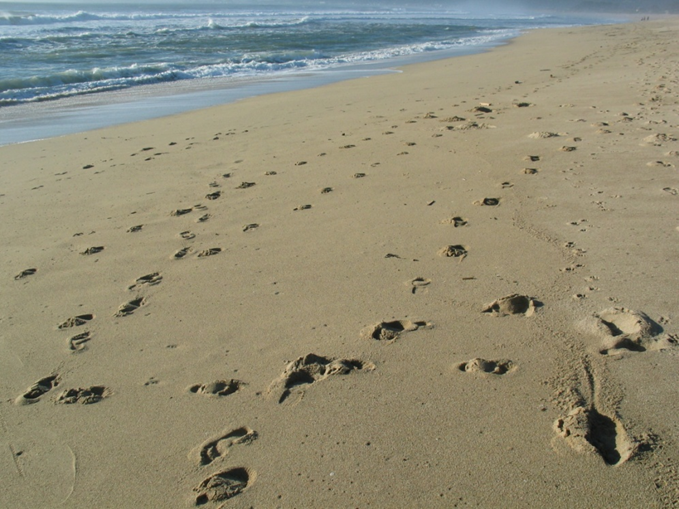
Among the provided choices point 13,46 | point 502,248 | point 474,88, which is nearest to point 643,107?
point 474,88

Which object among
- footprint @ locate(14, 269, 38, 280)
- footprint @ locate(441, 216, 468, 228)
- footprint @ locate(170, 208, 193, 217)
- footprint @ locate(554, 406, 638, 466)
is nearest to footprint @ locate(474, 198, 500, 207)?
footprint @ locate(441, 216, 468, 228)

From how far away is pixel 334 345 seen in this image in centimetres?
239

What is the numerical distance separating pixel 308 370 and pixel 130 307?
123 cm

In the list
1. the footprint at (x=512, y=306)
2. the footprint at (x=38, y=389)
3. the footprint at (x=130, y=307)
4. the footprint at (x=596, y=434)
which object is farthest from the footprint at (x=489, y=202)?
the footprint at (x=38, y=389)

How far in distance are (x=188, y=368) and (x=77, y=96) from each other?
10.7 m

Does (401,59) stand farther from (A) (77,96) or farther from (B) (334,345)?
(B) (334,345)

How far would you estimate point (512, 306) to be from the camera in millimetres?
2547

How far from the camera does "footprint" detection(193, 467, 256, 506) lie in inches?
66.4

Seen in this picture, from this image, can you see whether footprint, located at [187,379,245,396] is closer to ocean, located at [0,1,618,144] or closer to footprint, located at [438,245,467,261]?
footprint, located at [438,245,467,261]

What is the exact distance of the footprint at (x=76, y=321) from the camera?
279 cm

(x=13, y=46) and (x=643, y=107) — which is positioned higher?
(x=13, y=46)

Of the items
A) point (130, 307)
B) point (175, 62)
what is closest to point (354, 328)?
point (130, 307)

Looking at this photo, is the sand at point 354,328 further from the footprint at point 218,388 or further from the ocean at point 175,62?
the ocean at point 175,62

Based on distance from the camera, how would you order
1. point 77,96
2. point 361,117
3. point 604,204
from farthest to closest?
1. point 77,96
2. point 361,117
3. point 604,204
